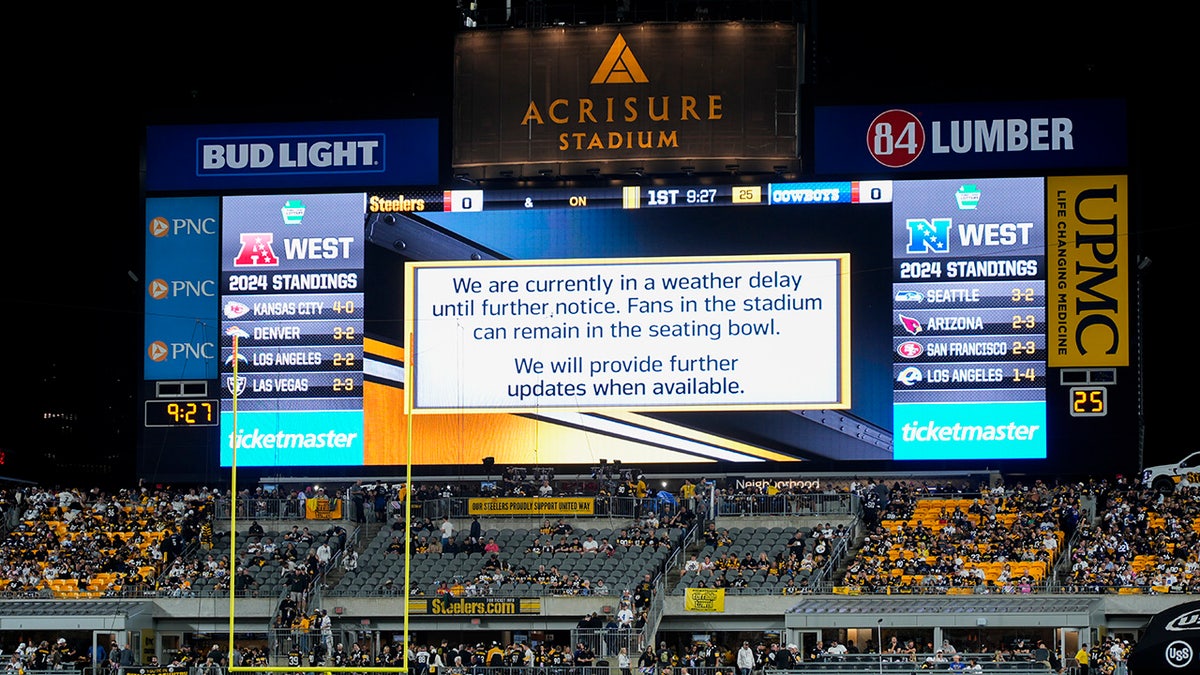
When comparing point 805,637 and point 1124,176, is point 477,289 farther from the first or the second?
point 1124,176

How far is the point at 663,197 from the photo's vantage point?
100.0ft

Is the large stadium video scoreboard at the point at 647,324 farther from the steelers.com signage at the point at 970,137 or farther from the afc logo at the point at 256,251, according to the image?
the steelers.com signage at the point at 970,137

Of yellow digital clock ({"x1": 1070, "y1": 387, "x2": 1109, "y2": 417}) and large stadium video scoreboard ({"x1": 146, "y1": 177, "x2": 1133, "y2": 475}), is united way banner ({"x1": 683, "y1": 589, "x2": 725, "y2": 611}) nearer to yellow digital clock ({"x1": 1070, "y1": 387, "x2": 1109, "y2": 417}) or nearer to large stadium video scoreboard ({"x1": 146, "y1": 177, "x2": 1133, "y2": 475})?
large stadium video scoreboard ({"x1": 146, "y1": 177, "x2": 1133, "y2": 475})

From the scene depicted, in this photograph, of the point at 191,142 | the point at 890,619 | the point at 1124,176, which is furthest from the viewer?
the point at 191,142

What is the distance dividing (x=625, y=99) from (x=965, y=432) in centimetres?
688

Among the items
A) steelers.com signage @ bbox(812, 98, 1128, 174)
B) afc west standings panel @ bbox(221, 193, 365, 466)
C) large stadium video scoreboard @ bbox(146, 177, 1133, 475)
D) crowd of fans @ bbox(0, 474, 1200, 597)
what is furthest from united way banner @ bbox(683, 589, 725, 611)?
A: steelers.com signage @ bbox(812, 98, 1128, 174)

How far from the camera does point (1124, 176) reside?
2969 cm

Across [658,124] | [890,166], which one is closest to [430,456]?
[658,124]

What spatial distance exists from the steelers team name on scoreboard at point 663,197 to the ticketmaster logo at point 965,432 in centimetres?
336

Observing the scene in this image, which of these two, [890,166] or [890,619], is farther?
[890,166]

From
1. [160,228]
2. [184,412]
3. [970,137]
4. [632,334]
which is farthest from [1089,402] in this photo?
[160,228]

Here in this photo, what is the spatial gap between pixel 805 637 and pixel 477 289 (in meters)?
7.21

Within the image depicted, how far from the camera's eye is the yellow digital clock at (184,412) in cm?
3097

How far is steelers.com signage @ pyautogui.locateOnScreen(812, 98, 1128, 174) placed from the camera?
29844 mm
